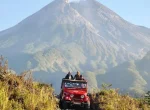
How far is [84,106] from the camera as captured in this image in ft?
58.1

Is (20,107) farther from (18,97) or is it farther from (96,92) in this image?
(96,92)

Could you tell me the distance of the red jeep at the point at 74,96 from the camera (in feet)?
58.4

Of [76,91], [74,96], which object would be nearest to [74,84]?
[76,91]

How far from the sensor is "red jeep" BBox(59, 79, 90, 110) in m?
17.8

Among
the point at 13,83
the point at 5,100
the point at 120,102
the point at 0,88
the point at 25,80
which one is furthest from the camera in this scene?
the point at 120,102

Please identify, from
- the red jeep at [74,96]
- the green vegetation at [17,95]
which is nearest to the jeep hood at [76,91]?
the red jeep at [74,96]

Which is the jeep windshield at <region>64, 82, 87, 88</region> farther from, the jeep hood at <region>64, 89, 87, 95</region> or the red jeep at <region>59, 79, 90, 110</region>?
the jeep hood at <region>64, 89, 87, 95</region>

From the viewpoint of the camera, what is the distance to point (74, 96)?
60.1ft

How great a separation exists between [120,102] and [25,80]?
4.73 metres

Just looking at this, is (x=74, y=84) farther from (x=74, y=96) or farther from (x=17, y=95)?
(x=17, y=95)

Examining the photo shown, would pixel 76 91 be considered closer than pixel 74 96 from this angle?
No

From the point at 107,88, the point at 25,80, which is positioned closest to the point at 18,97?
the point at 25,80

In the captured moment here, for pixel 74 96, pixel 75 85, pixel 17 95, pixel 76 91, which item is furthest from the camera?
pixel 75 85

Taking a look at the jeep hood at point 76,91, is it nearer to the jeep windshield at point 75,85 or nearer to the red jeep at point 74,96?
the red jeep at point 74,96
